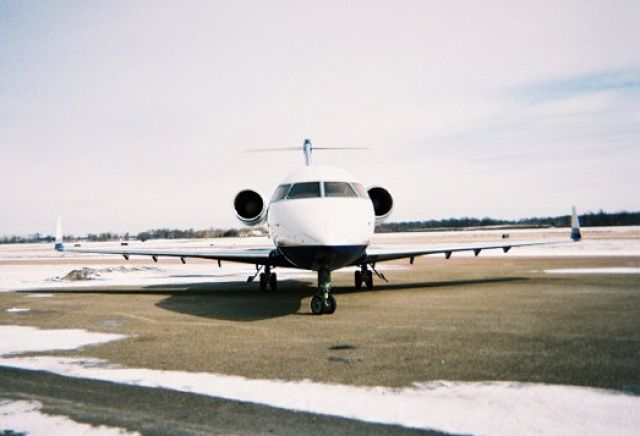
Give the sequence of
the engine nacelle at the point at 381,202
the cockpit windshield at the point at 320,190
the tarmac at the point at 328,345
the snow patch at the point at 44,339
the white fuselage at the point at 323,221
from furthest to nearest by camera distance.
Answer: the engine nacelle at the point at 381,202
the cockpit windshield at the point at 320,190
the white fuselage at the point at 323,221
the snow patch at the point at 44,339
the tarmac at the point at 328,345

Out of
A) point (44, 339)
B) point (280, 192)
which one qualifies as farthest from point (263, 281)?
point (44, 339)

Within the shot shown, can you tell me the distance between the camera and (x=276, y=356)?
20.2ft

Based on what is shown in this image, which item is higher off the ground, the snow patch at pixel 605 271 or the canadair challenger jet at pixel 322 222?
the canadair challenger jet at pixel 322 222

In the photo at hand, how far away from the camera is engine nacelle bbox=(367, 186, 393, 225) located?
42.9 feet

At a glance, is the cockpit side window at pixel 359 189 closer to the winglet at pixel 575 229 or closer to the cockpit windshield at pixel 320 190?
the cockpit windshield at pixel 320 190

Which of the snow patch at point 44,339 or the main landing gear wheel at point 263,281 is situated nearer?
the snow patch at point 44,339

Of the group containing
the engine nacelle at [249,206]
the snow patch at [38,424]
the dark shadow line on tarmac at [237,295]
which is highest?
the engine nacelle at [249,206]

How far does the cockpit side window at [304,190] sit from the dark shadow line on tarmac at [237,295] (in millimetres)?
2263

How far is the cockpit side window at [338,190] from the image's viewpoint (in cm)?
959

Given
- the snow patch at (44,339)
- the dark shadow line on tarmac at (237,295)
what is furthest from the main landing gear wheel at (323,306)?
the snow patch at (44,339)

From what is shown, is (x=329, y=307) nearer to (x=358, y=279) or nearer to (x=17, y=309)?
(x=358, y=279)

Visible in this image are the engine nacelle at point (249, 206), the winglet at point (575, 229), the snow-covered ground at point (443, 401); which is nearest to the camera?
the snow-covered ground at point (443, 401)

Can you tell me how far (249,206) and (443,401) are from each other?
1014 cm

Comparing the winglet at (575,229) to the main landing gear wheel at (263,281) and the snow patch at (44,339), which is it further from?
the snow patch at (44,339)
